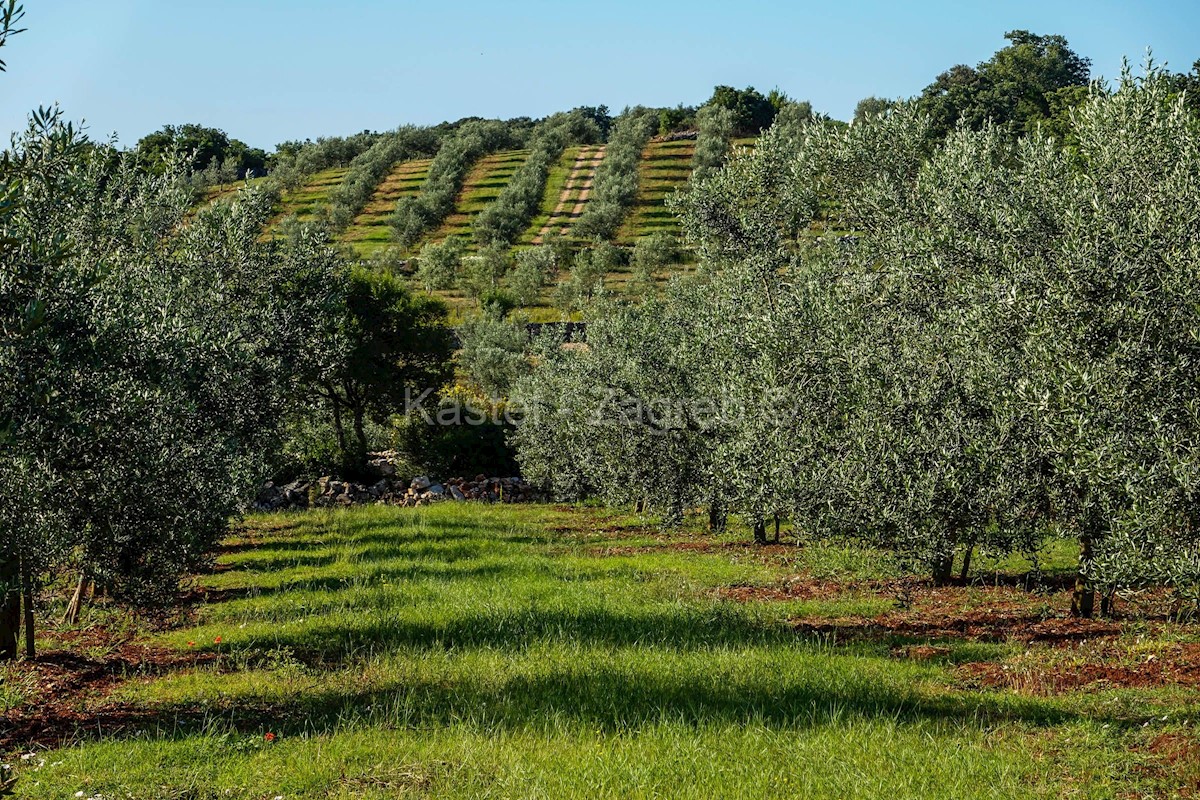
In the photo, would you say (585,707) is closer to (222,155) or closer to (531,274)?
(531,274)

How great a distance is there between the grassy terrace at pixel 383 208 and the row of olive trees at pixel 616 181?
79.6 ft

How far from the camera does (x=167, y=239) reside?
2578 cm

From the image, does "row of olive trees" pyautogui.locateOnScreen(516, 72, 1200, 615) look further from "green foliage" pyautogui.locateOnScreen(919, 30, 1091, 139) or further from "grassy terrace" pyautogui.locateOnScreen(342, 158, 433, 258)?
"grassy terrace" pyautogui.locateOnScreen(342, 158, 433, 258)

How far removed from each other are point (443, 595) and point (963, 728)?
11.8m

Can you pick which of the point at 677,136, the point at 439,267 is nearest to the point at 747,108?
the point at 677,136

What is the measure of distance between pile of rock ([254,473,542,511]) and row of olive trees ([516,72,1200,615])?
22.3 meters

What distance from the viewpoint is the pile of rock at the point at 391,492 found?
44.2 metres

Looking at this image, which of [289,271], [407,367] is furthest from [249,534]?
[407,367]

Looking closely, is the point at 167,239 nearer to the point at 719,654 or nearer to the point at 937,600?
the point at 719,654

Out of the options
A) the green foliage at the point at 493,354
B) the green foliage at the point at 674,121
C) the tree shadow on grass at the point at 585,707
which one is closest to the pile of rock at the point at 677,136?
the green foliage at the point at 674,121

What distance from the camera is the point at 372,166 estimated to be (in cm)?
12838

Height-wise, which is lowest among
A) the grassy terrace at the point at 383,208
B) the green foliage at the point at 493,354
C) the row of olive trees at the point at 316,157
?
the green foliage at the point at 493,354

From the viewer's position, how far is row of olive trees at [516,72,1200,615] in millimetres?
Result: 12773

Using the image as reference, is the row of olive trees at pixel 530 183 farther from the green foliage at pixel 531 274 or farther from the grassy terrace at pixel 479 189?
the green foliage at pixel 531 274
